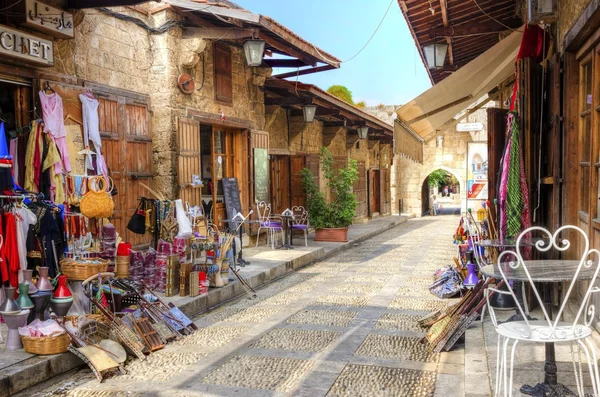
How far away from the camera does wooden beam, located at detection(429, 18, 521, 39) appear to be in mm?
7918

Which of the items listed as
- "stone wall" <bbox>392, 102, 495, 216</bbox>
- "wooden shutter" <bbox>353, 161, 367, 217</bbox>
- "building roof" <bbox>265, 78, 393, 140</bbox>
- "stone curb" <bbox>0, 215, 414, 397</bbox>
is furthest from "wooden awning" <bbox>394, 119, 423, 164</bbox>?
"stone wall" <bbox>392, 102, 495, 216</bbox>

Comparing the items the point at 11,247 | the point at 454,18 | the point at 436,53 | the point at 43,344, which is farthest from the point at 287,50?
the point at 43,344

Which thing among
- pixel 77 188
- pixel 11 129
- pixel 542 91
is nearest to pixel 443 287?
pixel 542 91

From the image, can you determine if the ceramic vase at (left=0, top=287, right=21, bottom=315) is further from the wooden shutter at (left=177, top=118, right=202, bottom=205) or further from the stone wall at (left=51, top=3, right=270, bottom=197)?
the wooden shutter at (left=177, top=118, right=202, bottom=205)

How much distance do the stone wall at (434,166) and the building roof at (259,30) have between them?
13.9m

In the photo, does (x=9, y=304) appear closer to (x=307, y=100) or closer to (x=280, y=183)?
(x=307, y=100)

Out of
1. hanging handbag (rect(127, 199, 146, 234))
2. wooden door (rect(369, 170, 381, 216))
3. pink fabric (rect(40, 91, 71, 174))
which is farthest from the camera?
wooden door (rect(369, 170, 381, 216))

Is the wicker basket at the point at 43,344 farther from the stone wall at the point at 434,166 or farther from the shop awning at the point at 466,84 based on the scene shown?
the stone wall at the point at 434,166

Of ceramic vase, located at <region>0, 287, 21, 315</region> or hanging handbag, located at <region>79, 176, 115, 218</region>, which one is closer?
ceramic vase, located at <region>0, 287, 21, 315</region>

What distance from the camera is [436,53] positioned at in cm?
863

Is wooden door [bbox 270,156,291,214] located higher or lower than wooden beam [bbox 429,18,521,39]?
lower

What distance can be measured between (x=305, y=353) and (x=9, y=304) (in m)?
2.62

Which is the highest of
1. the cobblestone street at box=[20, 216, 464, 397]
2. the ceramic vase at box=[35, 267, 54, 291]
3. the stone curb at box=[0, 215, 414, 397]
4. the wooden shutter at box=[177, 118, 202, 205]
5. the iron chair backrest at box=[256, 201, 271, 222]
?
the wooden shutter at box=[177, 118, 202, 205]

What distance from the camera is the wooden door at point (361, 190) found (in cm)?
1923
